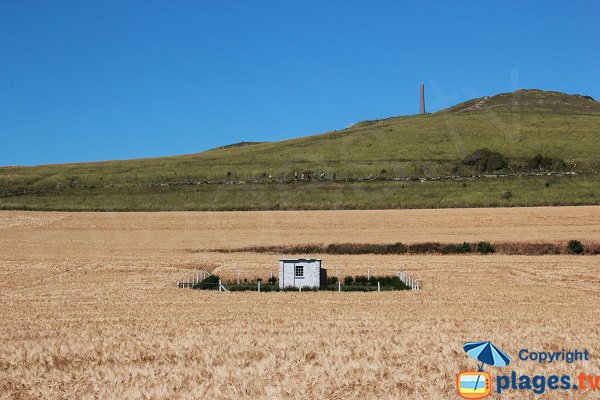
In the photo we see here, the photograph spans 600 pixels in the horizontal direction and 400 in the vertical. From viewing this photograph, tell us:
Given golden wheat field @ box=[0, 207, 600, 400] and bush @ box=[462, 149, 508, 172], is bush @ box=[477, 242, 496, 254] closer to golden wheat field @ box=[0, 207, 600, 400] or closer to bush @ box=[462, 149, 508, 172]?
A: golden wheat field @ box=[0, 207, 600, 400]

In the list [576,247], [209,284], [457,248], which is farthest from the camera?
[457,248]

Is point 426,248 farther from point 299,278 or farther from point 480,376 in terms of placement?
point 480,376

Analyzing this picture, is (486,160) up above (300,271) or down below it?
above

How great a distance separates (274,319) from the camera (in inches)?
1161

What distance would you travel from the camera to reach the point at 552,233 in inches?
2714

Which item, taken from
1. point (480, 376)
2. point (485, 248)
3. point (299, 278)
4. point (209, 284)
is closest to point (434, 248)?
point (485, 248)

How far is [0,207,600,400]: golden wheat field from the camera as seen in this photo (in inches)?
687

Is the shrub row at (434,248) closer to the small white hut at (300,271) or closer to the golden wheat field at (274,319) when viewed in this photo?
the golden wheat field at (274,319)

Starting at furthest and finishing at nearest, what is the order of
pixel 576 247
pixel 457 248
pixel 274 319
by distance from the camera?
pixel 457 248
pixel 576 247
pixel 274 319

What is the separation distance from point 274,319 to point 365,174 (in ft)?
253

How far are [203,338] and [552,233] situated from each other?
53.7m

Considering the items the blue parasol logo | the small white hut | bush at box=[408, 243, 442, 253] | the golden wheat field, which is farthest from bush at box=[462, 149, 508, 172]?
the blue parasol logo

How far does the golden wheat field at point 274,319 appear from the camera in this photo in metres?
17.4

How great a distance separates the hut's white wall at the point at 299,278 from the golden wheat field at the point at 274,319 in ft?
15.6
